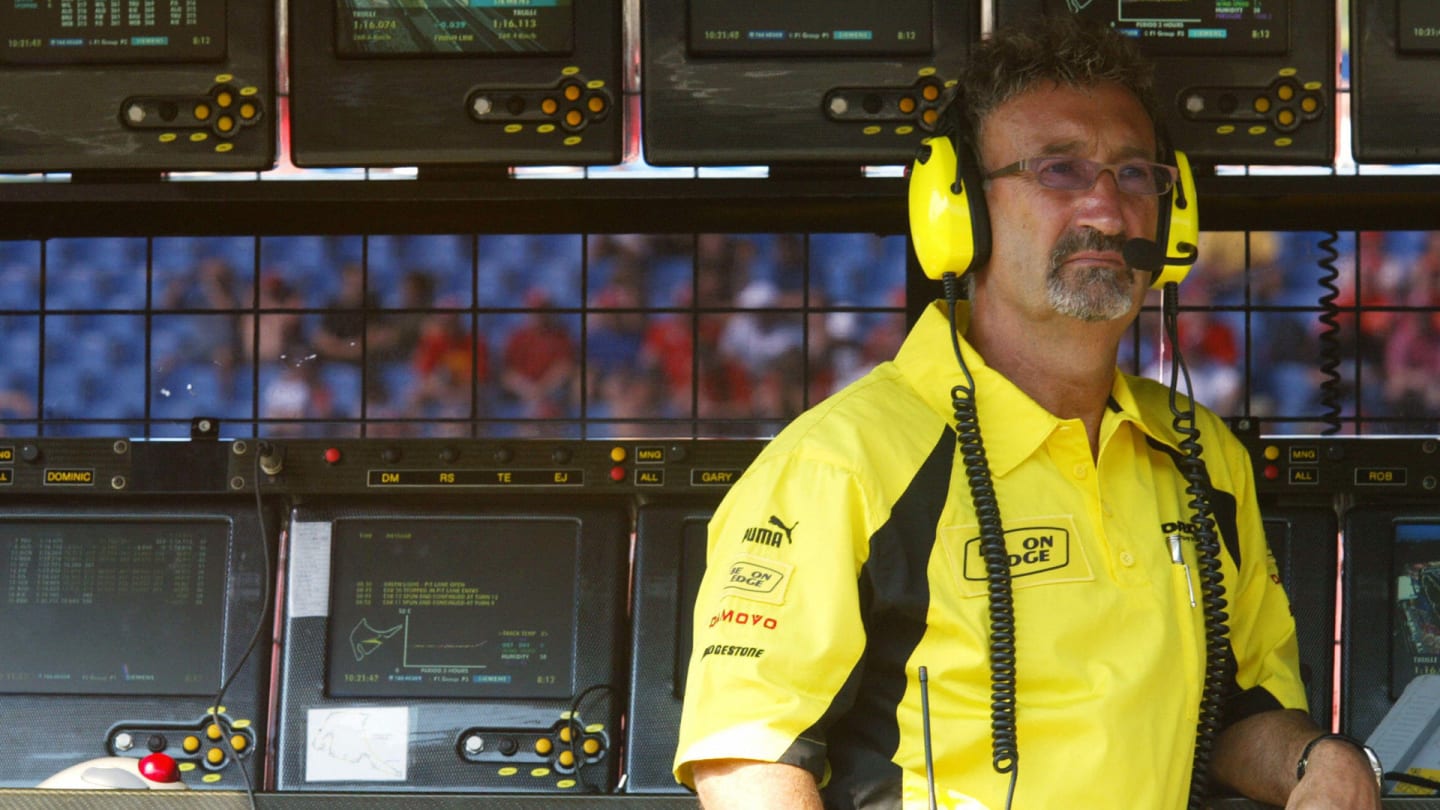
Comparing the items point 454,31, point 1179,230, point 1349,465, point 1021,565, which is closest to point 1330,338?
point 1349,465

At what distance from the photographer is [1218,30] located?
2121 mm

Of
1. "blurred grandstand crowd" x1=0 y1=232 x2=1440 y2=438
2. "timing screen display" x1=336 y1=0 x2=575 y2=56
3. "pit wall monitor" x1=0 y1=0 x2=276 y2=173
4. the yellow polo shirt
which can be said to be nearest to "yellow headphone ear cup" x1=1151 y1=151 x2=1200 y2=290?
the yellow polo shirt

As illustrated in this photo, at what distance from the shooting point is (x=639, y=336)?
103 inches

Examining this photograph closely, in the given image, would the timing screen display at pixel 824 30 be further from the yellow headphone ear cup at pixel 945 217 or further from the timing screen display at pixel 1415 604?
the timing screen display at pixel 1415 604

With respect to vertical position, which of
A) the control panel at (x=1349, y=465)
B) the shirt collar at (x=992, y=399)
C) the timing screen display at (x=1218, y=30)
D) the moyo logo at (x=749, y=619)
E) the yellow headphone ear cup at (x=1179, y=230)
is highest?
the timing screen display at (x=1218, y=30)

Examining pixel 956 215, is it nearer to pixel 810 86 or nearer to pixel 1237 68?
pixel 810 86

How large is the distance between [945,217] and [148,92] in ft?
3.84

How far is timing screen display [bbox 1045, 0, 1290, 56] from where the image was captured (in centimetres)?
212

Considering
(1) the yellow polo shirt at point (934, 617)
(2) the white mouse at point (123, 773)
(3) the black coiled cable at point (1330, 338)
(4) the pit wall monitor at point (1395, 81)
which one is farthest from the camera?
(3) the black coiled cable at point (1330, 338)

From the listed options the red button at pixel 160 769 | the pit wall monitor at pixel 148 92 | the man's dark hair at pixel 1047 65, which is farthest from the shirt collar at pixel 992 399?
the red button at pixel 160 769

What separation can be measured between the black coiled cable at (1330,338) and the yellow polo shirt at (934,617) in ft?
3.03

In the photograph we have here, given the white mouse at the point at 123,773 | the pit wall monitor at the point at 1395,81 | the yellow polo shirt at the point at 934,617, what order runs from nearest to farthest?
the yellow polo shirt at the point at 934,617 < the pit wall monitor at the point at 1395,81 < the white mouse at the point at 123,773

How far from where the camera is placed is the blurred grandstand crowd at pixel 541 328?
2566mm

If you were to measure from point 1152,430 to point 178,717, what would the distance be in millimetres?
1554
